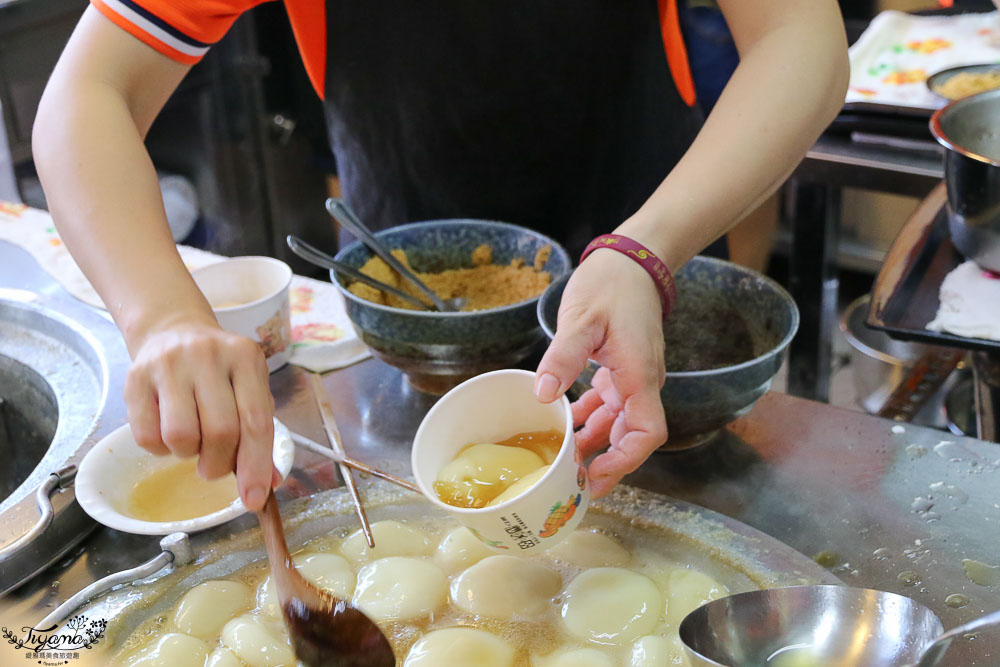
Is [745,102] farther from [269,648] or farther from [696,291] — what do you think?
[269,648]

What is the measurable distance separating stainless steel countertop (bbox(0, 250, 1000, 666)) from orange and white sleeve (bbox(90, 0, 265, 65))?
58cm

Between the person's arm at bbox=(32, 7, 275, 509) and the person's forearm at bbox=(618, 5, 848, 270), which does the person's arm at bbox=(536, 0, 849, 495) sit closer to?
the person's forearm at bbox=(618, 5, 848, 270)

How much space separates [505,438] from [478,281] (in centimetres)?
49

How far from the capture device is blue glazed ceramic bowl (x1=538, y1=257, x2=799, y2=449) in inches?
44.5

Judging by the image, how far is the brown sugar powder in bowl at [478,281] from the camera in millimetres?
1448

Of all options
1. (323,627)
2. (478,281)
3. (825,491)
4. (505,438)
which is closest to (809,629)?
(825,491)

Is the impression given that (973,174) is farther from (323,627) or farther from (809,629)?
(323,627)

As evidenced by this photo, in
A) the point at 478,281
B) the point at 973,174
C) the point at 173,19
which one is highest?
the point at 173,19

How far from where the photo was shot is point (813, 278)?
95.3 inches

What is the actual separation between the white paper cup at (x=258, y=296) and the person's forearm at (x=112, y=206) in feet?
0.90

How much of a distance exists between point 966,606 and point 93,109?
4.23 ft

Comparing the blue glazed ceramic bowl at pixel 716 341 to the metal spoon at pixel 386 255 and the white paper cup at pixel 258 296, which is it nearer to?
the metal spoon at pixel 386 255

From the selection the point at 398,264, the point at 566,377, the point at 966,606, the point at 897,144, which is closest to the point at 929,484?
the point at 966,606

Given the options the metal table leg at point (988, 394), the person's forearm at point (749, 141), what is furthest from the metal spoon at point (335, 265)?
the metal table leg at point (988, 394)
